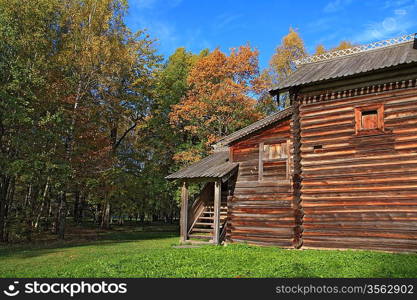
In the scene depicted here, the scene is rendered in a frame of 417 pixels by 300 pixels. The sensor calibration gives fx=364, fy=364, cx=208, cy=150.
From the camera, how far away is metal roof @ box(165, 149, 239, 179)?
1760cm

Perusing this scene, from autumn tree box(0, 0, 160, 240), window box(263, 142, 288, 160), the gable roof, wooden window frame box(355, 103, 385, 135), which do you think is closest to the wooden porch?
window box(263, 142, 288, 160)

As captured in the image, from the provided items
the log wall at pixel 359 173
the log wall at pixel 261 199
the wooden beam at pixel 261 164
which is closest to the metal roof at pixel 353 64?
the log wall at pixel 359 173

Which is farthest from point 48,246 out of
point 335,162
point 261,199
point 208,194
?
point 335,162

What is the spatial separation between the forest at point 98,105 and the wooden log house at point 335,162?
9.65 meters

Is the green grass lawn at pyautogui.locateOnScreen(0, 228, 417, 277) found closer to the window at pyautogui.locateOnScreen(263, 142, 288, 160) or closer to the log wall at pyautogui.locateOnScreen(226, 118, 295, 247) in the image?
the log wall at pyautogui.locateOnScreen(226, 118, 295, 247)

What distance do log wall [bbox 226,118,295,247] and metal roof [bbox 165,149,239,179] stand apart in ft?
2.41

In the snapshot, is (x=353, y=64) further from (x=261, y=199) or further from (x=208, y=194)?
(x=208, y=194)

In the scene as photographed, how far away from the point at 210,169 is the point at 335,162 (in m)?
6.36

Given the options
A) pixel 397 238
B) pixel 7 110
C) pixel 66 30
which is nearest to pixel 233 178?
Result: pixel 397 238

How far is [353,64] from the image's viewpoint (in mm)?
16078

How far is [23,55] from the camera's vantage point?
21719 millimetres

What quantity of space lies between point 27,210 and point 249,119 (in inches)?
682

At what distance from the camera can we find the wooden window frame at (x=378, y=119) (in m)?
14.4

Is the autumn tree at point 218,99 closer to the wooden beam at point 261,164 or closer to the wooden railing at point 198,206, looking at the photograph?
the wooden railing at point 198,206
